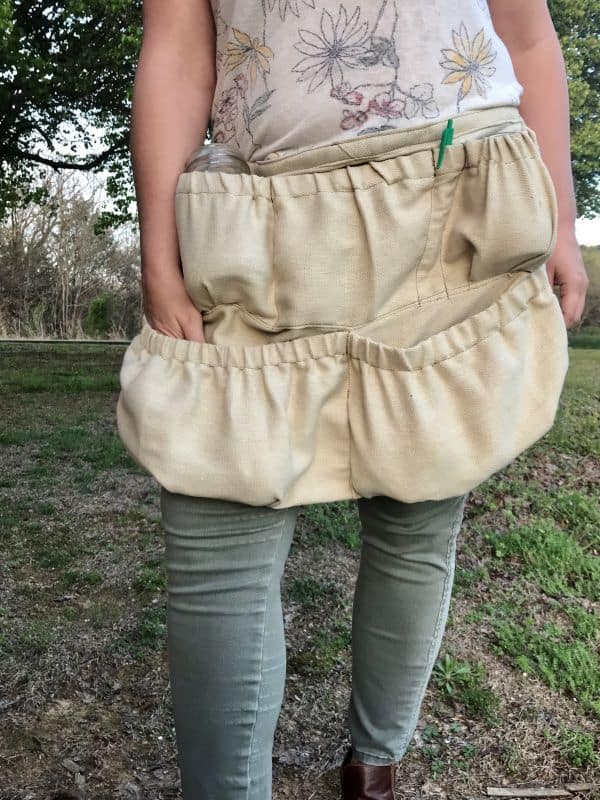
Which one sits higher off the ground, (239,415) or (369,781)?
(239,415)

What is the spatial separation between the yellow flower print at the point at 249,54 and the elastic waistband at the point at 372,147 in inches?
4.8

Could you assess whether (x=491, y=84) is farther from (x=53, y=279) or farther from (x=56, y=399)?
(x=53, y=279)

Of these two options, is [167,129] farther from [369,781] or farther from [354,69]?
[369,781]

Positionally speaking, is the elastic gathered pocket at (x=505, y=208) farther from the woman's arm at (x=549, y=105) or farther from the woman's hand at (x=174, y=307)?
the woman's hand at (x=174, y=307)

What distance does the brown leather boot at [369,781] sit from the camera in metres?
1.17

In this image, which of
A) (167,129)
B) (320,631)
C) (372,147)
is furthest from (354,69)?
(320,631)

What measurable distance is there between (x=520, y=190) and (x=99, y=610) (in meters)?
1.62

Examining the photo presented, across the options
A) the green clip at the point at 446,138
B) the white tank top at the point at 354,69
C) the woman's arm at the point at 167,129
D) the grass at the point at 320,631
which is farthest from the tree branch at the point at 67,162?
the green clip at the point at 446,138

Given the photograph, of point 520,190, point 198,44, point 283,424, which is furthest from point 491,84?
point 283,424

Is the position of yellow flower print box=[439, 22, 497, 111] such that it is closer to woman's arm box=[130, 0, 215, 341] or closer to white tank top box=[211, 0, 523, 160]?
white tank top box=[211, 0, 523, 160]

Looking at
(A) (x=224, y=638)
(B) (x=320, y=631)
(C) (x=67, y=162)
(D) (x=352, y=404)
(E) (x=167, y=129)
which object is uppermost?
(C) (x=67, y=162)

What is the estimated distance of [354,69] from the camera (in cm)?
86

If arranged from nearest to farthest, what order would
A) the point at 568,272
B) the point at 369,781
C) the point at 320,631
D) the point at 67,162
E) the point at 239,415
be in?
the point at 239,415 < the point at 568,272 < the point at 369,781 < the point at 320,631 < the point at 67,162

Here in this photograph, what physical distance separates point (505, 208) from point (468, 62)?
0.21 meters
